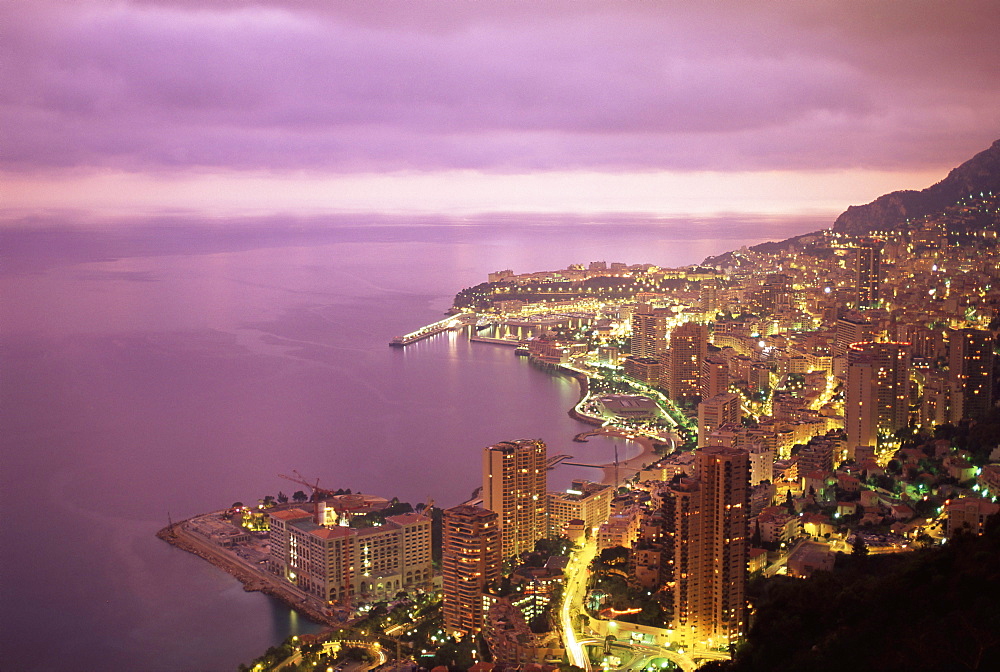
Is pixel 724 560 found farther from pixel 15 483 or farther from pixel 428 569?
pixel 15 483

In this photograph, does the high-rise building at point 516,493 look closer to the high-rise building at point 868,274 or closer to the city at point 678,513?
the city at point 678,513

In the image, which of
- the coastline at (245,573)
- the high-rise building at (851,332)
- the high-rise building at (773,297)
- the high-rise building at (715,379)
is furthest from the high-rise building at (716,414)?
the high-rise building at (773,297)

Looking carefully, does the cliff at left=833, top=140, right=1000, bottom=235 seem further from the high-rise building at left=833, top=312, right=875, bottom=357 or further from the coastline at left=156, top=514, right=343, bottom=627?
the coastline at left=156, top=514, right=343, bottom=627

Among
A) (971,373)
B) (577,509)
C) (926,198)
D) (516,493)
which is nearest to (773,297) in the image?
(926,198)

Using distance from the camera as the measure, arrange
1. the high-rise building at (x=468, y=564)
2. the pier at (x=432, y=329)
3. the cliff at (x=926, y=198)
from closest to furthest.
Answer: the high-rise building at (x=468, y=564), the cliff at (x=926, y=198), the pier at (x=432, y=329)

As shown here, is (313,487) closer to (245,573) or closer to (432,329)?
(245,573)
